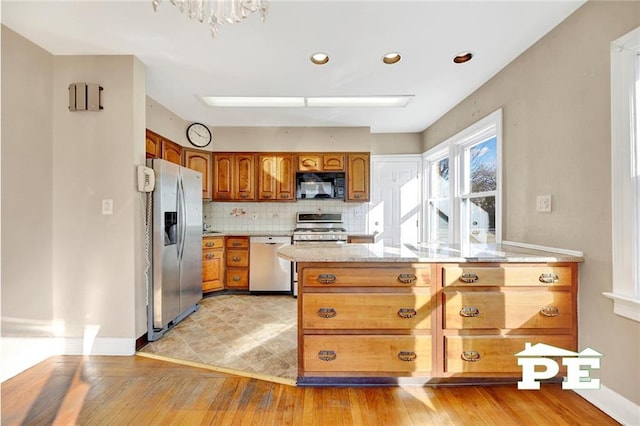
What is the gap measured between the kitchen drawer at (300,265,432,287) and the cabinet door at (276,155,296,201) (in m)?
2.57

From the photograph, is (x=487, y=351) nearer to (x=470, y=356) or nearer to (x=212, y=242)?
(x=470, y=356)

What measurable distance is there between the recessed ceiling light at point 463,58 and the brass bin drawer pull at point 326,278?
2097 millimetres

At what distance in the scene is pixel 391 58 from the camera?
7.71 ft

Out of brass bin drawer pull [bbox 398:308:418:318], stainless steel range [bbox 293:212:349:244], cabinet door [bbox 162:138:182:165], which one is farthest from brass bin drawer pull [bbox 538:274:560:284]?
cabinet door [bbox 162:138:182:165]

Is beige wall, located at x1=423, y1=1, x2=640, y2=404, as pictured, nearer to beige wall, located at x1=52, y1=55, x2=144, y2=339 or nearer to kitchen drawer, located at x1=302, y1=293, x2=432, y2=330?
kitchen drawer, located at x1=302, y1=293, x2=432, y2=330

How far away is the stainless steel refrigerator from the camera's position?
2512 mm

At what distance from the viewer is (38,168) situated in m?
2.19

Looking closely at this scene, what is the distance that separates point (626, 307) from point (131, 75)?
3.73 m

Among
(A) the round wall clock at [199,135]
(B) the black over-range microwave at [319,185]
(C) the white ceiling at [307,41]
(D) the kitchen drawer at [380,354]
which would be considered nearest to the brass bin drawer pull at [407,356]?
(D) the kitchen drawer at [380,354]

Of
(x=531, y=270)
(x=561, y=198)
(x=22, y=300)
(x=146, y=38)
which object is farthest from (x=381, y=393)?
(x=146, y=38)

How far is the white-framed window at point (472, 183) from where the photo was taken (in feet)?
8.66

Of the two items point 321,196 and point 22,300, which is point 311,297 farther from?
point 321,196

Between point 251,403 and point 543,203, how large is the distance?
2430 mm

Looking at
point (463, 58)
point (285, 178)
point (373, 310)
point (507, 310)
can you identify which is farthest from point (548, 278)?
point (285, 178)
